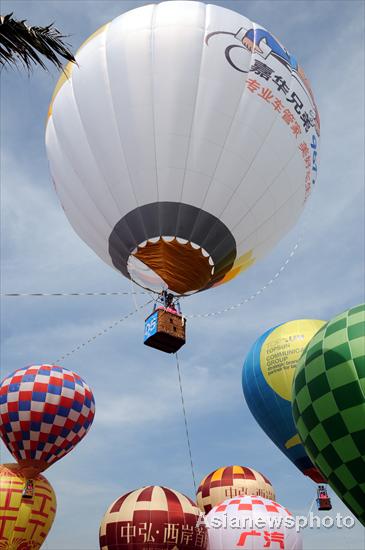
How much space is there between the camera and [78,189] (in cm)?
1489

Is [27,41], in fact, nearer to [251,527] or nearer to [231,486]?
[251,527]

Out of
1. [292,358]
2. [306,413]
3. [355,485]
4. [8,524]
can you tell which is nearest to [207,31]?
[306,413]

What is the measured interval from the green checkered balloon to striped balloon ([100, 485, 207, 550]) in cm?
586

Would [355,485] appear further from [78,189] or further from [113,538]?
[78,189]

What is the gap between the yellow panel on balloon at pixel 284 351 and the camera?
22438 mm

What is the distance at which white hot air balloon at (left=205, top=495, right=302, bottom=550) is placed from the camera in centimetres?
1630

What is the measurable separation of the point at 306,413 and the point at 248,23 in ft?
31.1

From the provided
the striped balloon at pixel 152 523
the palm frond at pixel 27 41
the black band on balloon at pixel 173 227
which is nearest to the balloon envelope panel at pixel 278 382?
the striped balloon at pixel 152 523

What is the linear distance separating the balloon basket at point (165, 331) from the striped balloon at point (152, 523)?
547cm

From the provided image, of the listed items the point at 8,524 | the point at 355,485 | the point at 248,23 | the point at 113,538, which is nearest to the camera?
the point at 355,485

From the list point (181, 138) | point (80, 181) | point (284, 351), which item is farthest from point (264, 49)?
point (284, 351)

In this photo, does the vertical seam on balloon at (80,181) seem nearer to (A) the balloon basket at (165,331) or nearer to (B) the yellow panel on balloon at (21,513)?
(A) the balloon basket at (165,331)

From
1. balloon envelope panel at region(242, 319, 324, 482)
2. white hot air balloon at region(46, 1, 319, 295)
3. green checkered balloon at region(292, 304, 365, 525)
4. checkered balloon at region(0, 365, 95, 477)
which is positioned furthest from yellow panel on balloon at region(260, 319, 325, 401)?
green checkered balloon at region(292, 304, 365, 525)

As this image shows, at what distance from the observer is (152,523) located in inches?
633
